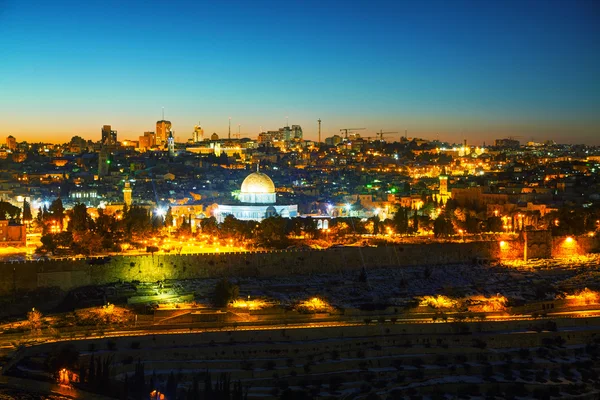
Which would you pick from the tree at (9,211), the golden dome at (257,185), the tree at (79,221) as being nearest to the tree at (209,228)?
the tree at (79,221)

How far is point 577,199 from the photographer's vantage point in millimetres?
53500

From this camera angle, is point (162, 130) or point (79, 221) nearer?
point (79, 221)

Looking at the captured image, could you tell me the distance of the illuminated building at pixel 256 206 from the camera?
48438 mm

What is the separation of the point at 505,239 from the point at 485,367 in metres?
15.9

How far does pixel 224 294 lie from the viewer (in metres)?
26.8

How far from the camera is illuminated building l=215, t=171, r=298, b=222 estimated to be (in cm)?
4844

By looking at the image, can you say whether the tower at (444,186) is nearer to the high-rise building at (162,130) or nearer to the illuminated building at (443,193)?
the illuminated building at (443,193)

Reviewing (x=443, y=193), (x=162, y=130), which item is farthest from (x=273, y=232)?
(x=162, y=130)

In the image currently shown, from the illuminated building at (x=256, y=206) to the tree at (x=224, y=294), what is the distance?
2034cm

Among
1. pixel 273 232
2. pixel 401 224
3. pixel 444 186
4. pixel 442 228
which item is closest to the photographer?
pixel 273 232

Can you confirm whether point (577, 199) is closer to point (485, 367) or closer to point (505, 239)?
point (505, 239)

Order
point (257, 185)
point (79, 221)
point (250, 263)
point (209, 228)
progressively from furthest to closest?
point (257, 185), point (209, 228), point (79, 221), point (250, 263)

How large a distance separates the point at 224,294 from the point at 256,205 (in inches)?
885

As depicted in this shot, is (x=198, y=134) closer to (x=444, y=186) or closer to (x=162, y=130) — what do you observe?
(x=162, y=130)
